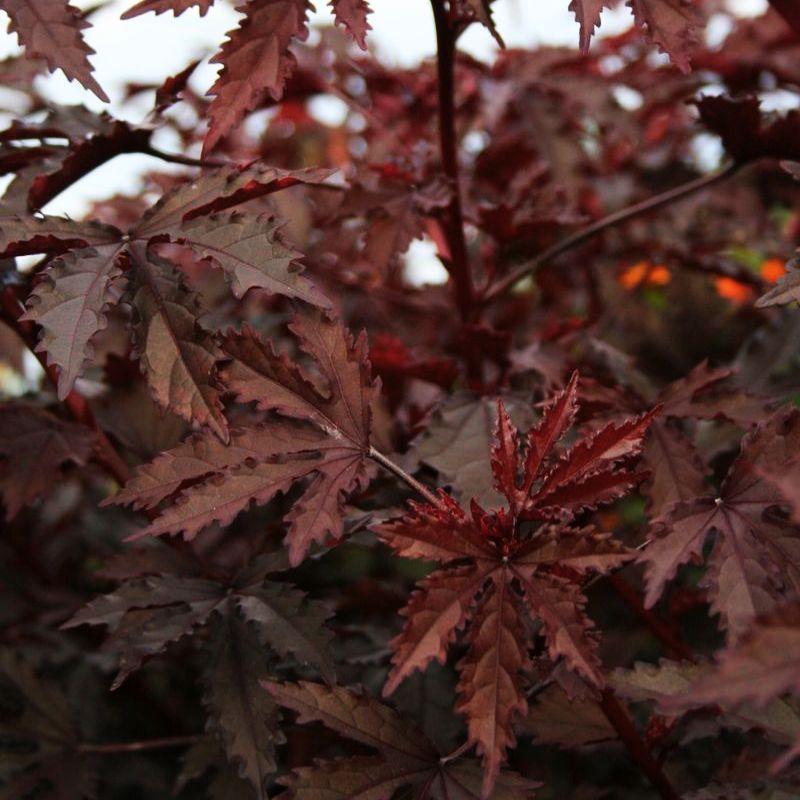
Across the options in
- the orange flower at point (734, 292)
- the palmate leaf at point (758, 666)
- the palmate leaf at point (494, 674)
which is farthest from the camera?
the orange flower at point (734, 292)

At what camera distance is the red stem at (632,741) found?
790 millimetres

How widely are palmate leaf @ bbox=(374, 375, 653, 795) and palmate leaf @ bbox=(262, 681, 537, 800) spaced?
91mm

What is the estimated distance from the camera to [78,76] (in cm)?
79

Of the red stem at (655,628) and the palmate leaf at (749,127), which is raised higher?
the palmate leaf at (749,127)

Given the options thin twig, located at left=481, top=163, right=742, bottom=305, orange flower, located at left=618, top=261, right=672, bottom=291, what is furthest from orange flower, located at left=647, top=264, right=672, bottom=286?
thin twig, located at left=481, top=163, right=742, bottom=305

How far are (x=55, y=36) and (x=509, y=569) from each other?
58 centimetres

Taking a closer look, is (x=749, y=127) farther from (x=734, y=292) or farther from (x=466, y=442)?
(x=734, y=292)

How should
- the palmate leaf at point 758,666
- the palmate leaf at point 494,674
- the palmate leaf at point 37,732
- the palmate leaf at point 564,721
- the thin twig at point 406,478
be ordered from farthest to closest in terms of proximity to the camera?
the palmate leaf at point 37,732, the palmate leaf at point 564,721, the thin twig at point 406,478, the palmate leaf at point 494,674, the palmate leaf at point 758,666

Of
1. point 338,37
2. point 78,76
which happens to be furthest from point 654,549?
point 338,37

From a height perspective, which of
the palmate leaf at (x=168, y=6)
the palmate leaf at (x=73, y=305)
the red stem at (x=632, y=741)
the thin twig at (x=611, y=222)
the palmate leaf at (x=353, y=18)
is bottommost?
the red stem at (x=632, y=741)

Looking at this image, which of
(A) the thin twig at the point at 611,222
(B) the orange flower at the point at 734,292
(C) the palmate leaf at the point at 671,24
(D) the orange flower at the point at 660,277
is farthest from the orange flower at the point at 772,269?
(C) the palmate leaf at the point at 671,24

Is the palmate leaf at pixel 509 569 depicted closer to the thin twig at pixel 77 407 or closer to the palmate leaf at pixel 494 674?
the palmate leaf at pixel 494 674

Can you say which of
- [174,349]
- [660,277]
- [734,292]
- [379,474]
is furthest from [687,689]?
[734,292]

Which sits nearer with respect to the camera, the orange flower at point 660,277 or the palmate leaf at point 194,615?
the palmate leaf at point 194,615
